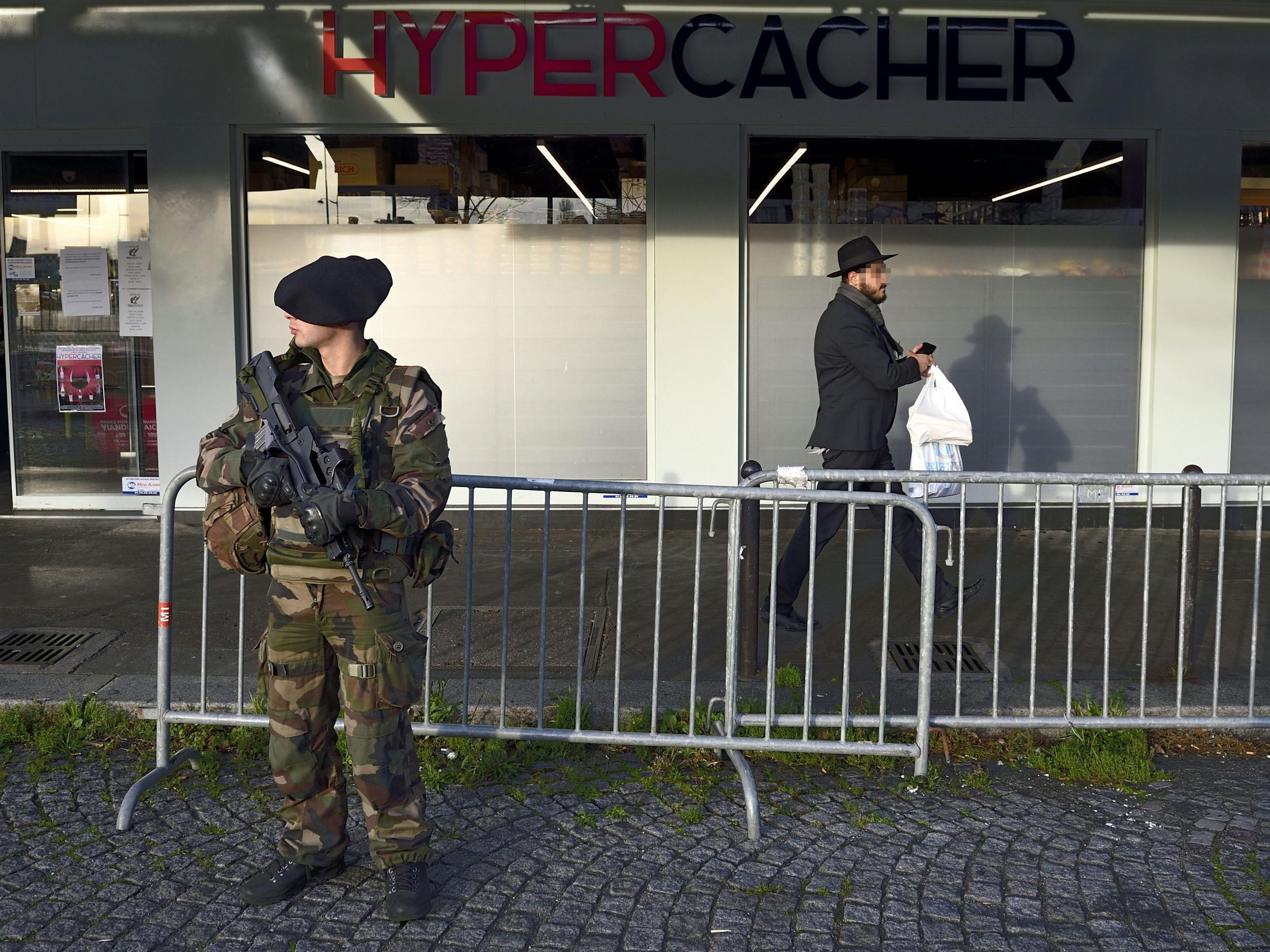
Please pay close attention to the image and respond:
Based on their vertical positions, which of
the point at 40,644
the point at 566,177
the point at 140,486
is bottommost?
the point at 40,644

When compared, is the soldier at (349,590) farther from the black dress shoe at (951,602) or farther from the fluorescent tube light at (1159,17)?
the fluorescent tube light at (1159,17)

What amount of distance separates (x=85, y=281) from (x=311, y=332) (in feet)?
23.3

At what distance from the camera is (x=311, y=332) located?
11.9 feet

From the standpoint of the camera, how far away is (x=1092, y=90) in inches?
366

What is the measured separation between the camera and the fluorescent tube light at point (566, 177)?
9391 mm

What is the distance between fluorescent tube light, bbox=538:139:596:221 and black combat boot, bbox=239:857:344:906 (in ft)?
21.1

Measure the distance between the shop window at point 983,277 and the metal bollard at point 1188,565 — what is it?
13.8ft

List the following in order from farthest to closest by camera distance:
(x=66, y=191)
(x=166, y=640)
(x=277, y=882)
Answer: (x=66, y=191) → (x=166, y=640) → (x=277, y=882)

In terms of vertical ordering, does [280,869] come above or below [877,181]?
below

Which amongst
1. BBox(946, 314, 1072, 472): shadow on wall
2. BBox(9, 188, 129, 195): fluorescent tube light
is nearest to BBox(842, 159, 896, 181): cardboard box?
BBox(946, 314, 1072, 472): shadow on wall

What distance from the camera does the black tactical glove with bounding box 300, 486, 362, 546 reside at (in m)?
3.33

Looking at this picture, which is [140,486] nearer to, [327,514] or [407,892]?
[407,892]

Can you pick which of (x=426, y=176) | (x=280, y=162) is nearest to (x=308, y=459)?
(x=426, y=176)

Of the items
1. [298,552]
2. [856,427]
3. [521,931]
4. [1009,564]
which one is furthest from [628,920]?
[1009,564]
